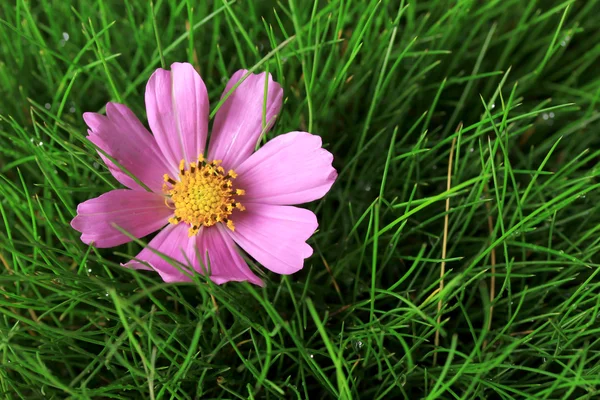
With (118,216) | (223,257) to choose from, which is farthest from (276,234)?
(118,216)

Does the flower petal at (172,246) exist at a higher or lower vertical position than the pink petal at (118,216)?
lower

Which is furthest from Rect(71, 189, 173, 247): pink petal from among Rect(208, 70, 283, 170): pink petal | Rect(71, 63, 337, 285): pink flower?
Rect(208, 70, 283, 170): pink petal

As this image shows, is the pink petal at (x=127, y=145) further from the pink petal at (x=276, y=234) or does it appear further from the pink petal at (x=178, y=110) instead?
the pink petal at (x=276, y=234)

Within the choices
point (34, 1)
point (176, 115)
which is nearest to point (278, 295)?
point (176, 115)

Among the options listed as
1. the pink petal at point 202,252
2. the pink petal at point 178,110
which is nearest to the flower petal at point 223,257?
the pink petal at point 202,252

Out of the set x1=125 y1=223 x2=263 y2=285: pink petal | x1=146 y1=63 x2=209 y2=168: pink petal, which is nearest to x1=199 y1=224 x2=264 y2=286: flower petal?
x1=125 y1=223 x2=263 y2=285: pink petal

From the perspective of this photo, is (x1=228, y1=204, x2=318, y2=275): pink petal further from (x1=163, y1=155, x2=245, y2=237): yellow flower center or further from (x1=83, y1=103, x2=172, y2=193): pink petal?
(x1=83, y1=103, x2=172, y2=193): pink petal

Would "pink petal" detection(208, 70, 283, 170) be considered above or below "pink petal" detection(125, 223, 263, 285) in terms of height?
above
